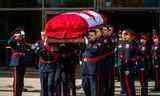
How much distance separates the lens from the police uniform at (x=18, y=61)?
16469 millimetres

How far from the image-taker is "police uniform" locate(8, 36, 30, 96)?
16469mm

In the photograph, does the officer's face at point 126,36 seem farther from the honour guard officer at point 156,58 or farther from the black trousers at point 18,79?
the black trousers at point 18,79

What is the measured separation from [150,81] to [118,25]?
1985 mm

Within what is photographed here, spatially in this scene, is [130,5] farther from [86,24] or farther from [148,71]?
[86,24]

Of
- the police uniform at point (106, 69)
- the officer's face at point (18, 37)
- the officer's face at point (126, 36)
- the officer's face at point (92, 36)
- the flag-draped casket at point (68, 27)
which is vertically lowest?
the police uniform at point (106, 69)

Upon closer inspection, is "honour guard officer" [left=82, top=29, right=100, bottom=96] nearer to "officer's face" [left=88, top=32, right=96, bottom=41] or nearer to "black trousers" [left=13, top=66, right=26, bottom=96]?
"officer's face" [left=88, top=32, right=96, bottom=41]

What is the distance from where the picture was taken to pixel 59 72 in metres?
14.5

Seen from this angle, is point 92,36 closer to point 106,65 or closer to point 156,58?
point 106,65

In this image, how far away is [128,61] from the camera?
51.8 ft

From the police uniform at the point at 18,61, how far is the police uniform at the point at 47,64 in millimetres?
1363

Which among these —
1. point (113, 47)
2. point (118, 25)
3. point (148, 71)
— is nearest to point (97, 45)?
point (113, 47)

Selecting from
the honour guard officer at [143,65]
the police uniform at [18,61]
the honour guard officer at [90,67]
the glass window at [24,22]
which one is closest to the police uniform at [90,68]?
the honour guard officer at [90,67]

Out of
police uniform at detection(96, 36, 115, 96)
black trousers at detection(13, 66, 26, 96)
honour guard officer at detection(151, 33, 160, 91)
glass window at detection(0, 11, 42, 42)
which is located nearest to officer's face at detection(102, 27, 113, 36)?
police uniform at detection(96, 36, 115, 96)

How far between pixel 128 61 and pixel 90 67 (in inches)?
67.4
